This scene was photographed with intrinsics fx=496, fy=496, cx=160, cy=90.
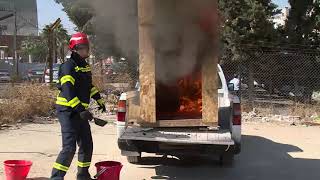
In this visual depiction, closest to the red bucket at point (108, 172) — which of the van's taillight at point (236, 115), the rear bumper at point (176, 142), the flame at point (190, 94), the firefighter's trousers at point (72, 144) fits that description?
the firefighter's trousers at point (72, 144)

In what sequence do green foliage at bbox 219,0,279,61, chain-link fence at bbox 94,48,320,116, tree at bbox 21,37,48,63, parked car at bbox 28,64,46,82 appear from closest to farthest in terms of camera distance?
green foliage at bbox 219,0,279,61 → chain-link fence at bbox 94,48,320,116 → parked car at bbox 28,64,46,82 → tree at bbox 21,37,48,63

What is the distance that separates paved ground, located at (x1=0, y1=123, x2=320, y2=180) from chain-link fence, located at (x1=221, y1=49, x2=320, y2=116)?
4.87 meters

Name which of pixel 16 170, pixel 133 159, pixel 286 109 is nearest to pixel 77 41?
pixel 16 170

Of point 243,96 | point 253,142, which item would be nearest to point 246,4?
point 243,96

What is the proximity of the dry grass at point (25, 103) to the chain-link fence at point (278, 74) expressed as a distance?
6.26 metres

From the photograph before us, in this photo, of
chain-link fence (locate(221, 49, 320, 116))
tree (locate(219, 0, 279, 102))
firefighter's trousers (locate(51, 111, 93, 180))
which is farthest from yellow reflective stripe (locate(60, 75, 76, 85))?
chain-link fence (locate(221, 49, 320, 116))

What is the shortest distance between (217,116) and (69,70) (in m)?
2.17

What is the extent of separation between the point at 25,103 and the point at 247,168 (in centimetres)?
693

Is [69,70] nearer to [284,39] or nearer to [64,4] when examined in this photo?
[64,4]

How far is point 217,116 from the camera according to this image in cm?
689

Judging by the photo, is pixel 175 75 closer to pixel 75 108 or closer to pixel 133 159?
pixel 133 159

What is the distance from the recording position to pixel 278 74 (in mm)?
17078

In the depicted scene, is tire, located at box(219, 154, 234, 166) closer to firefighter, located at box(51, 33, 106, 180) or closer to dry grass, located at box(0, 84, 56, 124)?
firefighter, located at box(51, 33, 106, 180)

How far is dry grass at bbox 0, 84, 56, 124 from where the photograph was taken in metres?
12.1
